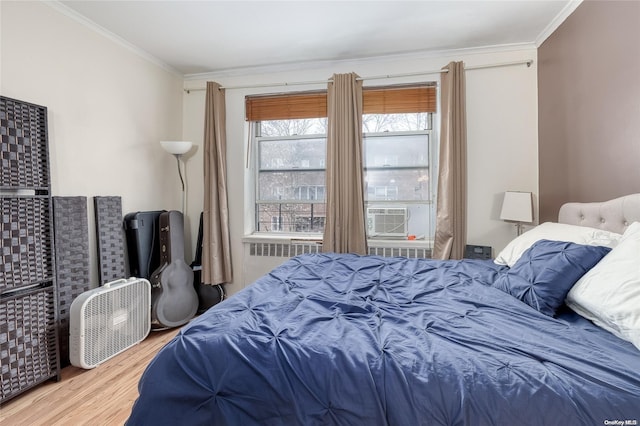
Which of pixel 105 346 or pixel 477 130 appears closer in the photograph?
pixel 105 346

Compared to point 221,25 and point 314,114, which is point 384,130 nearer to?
point 314,114

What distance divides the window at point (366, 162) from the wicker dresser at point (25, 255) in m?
1.79

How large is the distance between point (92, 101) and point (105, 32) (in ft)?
1.97

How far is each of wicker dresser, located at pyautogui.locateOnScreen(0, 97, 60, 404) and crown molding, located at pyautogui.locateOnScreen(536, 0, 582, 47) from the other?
11.8ft

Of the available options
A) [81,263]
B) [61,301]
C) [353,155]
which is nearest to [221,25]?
[353,155]

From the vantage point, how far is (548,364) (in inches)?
33.3

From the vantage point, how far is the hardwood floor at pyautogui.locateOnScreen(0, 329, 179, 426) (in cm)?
159

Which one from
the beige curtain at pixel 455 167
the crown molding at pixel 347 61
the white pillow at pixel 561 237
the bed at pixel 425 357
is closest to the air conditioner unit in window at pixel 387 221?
the beige curtain at pixel 455 167

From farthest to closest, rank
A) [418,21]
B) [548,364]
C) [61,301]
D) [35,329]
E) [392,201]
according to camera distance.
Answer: [392,201], [418,21], [61,301], [35,329], [548,364]

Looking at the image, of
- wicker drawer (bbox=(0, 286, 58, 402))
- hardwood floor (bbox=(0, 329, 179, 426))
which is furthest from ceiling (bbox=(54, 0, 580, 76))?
hardwood floor (bbox=(0, 329, 179, 426))

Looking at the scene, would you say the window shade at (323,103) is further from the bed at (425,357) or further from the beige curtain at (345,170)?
the bed at (425,357)

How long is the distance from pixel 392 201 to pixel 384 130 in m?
0.72

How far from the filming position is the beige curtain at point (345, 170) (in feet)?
9.32

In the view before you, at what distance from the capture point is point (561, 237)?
1687 mm
